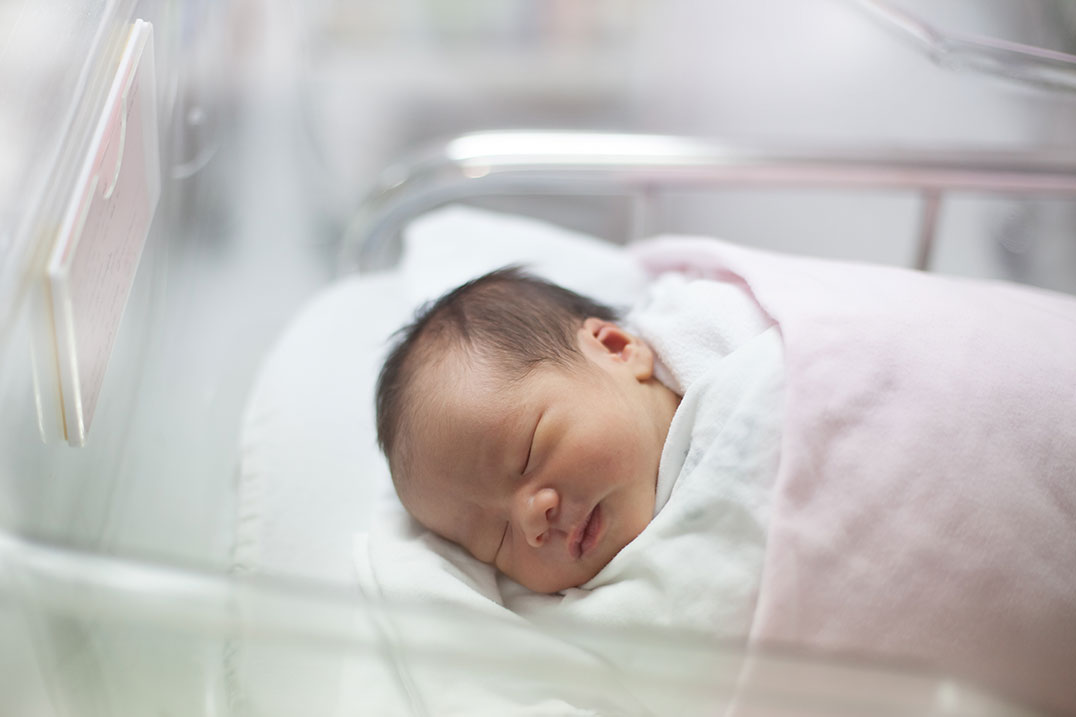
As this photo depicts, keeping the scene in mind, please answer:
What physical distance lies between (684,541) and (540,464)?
121 millimetres

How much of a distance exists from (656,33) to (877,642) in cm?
A: 163

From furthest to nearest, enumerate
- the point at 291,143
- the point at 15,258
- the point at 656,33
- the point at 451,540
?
the point at 656,33 < the point at 291,143 < the point at 451,540 < the point at 15,258

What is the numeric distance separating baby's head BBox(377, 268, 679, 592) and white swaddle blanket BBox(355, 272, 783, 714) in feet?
0.07

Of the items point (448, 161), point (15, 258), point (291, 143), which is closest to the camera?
point (15, 258)

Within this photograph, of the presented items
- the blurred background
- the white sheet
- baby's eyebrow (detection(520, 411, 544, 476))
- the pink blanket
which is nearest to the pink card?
the blurred background

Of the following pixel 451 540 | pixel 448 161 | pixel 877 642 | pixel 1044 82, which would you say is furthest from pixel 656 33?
pixel 877 642

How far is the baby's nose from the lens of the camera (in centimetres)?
73

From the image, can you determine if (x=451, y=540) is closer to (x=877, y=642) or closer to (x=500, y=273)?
(x=500, y=273)

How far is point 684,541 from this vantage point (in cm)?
71

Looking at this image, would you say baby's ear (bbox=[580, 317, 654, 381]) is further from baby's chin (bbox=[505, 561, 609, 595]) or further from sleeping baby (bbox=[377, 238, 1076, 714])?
baby's chin (bbox=[505, 561, 609, 595])

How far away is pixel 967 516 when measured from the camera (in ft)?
2.15

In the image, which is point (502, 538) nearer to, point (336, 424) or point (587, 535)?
point (587, 535)

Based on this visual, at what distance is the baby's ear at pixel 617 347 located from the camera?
2.68ft

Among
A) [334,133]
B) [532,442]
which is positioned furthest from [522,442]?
[334,133]
